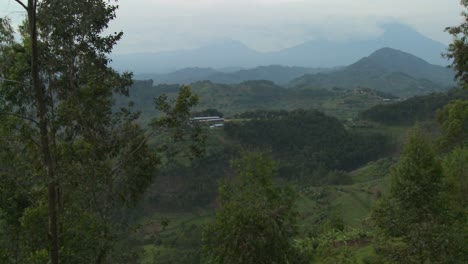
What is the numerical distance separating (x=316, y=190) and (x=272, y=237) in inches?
2077

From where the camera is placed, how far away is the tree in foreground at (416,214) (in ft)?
28.0

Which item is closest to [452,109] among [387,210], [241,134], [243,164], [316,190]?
[387,210]

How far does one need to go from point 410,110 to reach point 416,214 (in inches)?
3518

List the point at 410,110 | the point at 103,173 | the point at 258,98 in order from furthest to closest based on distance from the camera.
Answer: the point at 258,98, the point at 410,110, the point at 103,173

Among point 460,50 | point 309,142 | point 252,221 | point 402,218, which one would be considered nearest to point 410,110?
point 309,142

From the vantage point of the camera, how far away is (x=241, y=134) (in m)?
80.6

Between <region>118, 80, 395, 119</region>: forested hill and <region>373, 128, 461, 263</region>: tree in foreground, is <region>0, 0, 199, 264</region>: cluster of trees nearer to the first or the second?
<region>373, 128, 461, 263</region>: tree in foreground

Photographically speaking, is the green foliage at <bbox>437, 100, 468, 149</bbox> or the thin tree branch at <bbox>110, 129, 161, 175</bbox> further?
the green foliage at <bbox>437, 100, 468, 149</bbox>

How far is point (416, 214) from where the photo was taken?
1116cm

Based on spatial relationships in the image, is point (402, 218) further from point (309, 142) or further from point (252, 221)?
point (309, 142)

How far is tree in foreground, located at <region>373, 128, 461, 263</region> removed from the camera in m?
8.53

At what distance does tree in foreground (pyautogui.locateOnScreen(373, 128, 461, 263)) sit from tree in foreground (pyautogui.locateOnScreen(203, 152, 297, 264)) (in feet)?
7.26

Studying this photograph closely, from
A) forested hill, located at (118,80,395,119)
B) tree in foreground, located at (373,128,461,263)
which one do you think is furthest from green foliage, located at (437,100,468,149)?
forested hill, located at (118,80,395,119)

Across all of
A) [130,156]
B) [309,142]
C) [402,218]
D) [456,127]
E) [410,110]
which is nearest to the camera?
[130,156]
